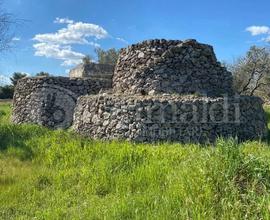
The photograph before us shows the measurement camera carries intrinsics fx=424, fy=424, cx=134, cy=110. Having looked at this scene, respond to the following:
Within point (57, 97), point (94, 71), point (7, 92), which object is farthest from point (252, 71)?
point (7, 92)

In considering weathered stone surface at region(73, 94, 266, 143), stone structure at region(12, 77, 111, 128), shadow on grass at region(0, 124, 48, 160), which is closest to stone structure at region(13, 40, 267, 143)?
weathered stone surface at region(73, 94, 266, 143)

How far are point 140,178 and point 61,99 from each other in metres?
9.75

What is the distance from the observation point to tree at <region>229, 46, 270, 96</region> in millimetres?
28641

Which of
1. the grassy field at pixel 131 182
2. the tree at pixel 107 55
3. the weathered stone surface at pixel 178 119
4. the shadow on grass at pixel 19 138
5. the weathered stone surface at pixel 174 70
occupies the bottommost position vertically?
the grassy field at pixel 131 182

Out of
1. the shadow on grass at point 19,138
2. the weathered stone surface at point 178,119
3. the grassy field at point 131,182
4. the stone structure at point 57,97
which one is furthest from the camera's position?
the stone structure at point 57,97

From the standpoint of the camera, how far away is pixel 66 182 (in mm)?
7297

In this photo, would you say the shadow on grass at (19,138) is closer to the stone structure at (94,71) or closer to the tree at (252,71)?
the stone structure at (94,71)

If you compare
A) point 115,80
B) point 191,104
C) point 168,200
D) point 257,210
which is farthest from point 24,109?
point 257,210

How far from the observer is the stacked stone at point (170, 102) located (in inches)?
431

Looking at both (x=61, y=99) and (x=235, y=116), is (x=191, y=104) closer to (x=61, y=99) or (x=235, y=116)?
(x=235, y=116)

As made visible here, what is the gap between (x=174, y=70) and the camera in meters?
12.5

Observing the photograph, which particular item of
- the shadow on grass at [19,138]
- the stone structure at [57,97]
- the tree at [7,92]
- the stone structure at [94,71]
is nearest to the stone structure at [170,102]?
the stone structure at [57,97]

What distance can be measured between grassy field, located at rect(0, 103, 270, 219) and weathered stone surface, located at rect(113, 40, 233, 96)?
3357 mm

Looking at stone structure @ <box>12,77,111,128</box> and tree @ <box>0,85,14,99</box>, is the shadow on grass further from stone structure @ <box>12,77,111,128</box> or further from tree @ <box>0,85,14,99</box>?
tree @ <box>0,85,14,99</box>
